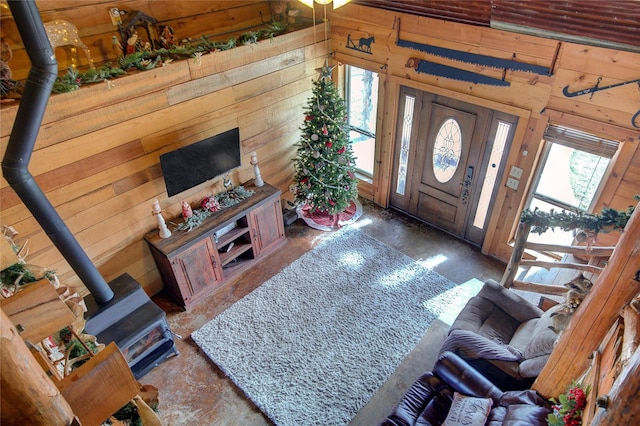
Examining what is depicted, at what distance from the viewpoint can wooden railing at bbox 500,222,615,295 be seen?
→ 10.5ft

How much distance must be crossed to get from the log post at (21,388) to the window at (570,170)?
440 centimetres

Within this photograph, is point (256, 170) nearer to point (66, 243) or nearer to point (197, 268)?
point (197, 268)

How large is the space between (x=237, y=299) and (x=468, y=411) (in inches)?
111

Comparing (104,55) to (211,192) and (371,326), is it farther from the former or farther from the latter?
(371,326)

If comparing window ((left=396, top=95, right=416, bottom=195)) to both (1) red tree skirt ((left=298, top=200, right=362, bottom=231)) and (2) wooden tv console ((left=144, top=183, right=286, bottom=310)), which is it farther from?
(2) wooden tv console ((left=144, top=183, right=286, bottom=310))

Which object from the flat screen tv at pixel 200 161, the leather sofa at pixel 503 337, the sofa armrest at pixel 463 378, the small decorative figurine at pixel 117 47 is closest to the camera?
A: the sofa armrest at pixel 463 378

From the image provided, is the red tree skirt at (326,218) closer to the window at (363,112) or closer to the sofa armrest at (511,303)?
the window at (363,112)

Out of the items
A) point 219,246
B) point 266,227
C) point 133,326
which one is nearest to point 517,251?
point 266,227

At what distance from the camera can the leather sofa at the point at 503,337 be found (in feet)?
9.93

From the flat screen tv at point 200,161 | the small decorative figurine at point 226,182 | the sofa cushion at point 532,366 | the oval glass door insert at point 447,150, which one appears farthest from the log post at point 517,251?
the small decorative figurine at point 226,182

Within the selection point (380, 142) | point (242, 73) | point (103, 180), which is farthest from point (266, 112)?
point (103, 180)

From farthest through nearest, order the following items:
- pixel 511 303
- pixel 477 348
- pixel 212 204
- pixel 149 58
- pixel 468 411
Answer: pixel 212 204 → pixel 149 58 → pixel 511 303 → pixel 477 348 → pixel 468 411

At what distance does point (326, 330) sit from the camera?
13.9ft

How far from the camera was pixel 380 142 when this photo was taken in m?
5.55
